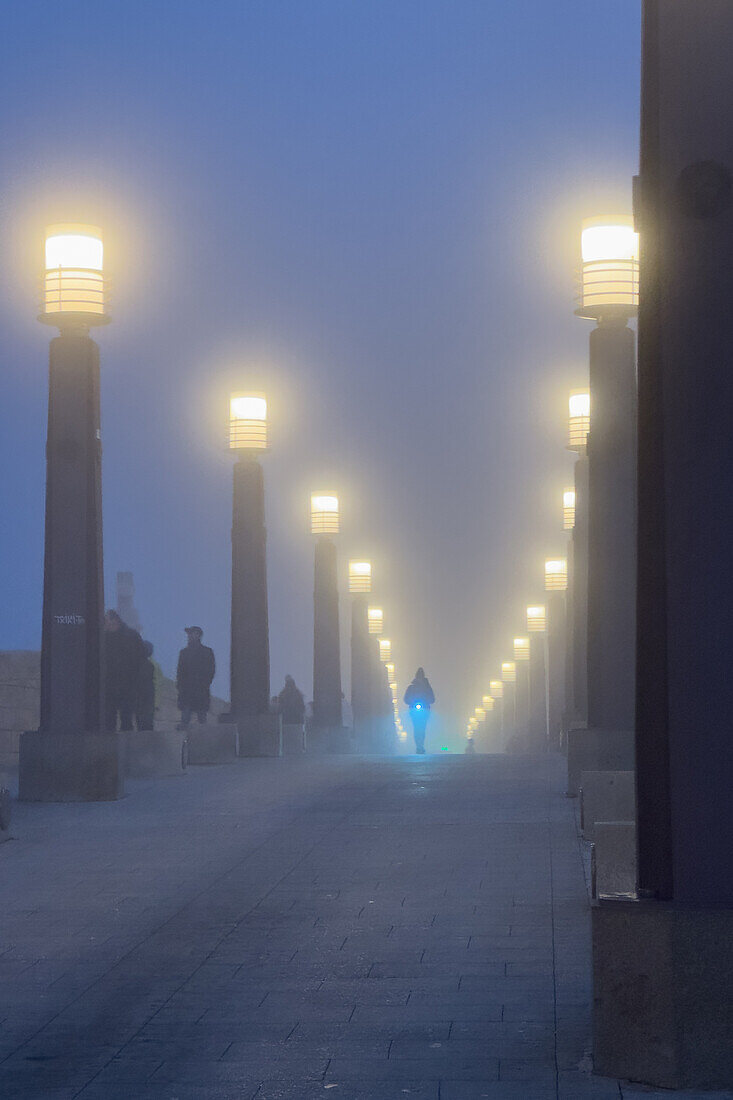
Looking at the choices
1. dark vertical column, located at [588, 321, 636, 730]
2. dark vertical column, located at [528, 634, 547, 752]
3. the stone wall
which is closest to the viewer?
dark vertical column, located at [588, 321, 636, 730]

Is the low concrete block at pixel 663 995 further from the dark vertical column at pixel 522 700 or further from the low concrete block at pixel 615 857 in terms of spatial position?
the dark vertical column at pixel 522 700

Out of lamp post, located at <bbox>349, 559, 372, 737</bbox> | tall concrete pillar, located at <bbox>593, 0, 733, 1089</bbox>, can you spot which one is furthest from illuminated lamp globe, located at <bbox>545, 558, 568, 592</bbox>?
tall concrete pillar, located at <bbox>593, 0, 733, 1089</bbox>

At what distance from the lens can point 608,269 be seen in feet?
57.2

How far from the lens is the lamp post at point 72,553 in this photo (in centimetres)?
1820

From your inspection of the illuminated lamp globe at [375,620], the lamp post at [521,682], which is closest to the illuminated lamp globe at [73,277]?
the illuminated lamp globe at [375,620]

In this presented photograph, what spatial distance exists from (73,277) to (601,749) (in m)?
7.30

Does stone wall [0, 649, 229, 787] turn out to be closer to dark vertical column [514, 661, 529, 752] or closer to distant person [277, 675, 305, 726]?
distant person [277, 675, 305, 726]

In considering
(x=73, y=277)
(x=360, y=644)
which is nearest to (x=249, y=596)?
(x=73, y=277)

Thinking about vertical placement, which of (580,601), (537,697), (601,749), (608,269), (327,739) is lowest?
(327,739)

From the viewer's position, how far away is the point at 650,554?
22.3 ft

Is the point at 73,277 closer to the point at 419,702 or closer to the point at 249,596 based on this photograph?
the point at 249,596

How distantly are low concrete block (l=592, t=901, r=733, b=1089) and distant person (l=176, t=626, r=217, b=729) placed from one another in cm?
2038

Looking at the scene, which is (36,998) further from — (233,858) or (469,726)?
(469,726)

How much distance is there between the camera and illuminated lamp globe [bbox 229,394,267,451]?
27.7 m
